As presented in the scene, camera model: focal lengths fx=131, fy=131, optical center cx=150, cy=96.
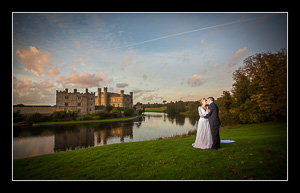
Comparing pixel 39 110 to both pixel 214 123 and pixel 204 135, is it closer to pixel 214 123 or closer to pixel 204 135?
A: pixel 204 135

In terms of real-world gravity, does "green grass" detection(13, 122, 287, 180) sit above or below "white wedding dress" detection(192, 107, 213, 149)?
below

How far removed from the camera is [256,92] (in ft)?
39.2

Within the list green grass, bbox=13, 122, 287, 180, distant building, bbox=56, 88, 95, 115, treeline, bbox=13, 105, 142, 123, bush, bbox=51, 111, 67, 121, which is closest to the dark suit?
green grass, bbox=13, 122, 287, 180

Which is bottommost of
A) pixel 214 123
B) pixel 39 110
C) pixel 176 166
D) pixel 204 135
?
pixel 176 166

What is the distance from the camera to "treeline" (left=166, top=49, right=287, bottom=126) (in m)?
9.33

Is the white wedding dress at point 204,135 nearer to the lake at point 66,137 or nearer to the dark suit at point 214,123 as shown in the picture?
the dark suit at point 214,123

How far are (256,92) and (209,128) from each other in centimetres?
937

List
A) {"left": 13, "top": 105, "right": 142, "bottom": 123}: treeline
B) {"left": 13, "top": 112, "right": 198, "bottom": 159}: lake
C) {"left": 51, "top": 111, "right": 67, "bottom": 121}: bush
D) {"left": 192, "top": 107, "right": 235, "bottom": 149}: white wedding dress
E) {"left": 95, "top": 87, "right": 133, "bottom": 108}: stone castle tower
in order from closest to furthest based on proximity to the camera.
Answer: {"left": 192, "top": 107, "right": 235, "bottom": 149}: white wedding dress → {"left": 13, "top": 112, "right": 198, "bottom": 159}: lake → {"left": 13, "top": 105, "right": 142, "bottom": 123}: treeline → {"left": 51, "top": 111, "right": 67, "bottom": 121}: bush → {"left": 95, "top": 87, "right": 133, "bottom": 108}: stone castle tower

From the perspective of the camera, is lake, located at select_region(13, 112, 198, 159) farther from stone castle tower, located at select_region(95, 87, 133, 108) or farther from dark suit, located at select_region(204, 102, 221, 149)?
stone castle tower, located at select_region(95, 87, 133, 108)

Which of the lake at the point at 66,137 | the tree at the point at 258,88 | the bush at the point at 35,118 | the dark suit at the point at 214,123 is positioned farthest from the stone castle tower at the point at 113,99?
the dark suit at the point at 214,123

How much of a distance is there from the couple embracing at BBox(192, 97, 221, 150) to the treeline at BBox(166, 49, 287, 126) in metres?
5.23

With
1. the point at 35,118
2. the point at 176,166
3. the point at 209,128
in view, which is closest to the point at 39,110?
the point at 35,118
